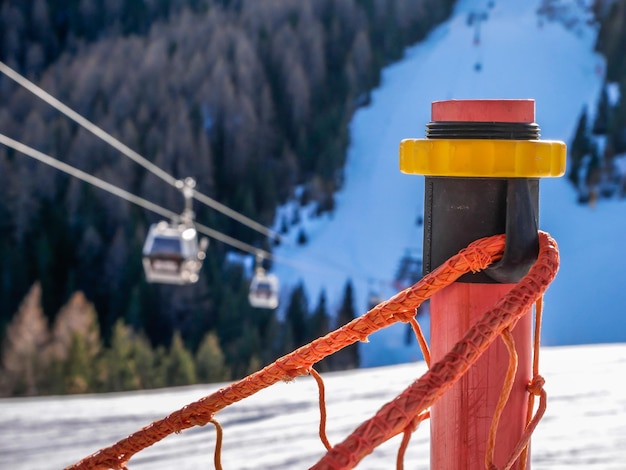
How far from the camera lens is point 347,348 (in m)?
28.9

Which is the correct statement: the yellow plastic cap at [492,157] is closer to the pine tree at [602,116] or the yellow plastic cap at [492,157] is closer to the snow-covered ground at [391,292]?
the snow-covered ground at [391,292]

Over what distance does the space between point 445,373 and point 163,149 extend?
35427 mm

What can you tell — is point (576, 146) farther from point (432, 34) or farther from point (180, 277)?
point (180, 277)

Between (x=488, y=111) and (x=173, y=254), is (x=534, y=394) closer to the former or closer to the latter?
(x=488, y=111)

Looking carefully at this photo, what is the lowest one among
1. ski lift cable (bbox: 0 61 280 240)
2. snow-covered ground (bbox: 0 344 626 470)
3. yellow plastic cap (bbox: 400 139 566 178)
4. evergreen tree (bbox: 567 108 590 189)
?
snow-covered ground (bbox: 0 344 626 470)

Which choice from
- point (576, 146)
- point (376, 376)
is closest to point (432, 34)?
point (576, 146)

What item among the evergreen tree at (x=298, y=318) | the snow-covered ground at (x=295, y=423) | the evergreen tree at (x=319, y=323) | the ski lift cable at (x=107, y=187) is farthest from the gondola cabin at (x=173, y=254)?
the evergreen tree at (x=319, y=323)

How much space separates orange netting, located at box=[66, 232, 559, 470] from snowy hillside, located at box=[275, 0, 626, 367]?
28266 millimetres

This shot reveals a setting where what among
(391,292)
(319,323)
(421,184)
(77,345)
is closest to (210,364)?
(77,345)

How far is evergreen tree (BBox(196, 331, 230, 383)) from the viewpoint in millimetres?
24281

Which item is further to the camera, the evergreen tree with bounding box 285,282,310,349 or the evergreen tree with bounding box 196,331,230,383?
the evergreen tree with bounding box 285,282,310,349

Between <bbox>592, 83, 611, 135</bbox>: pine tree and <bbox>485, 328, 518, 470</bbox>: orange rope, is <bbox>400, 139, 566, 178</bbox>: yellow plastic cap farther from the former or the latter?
<bbox>592, 83, 611, 135</bbox>: pine tree

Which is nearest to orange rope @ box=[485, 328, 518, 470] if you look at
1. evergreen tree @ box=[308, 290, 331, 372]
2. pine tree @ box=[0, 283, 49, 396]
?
pine tree @ box=[0, 283, 49, 396]

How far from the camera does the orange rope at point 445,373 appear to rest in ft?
2.65
